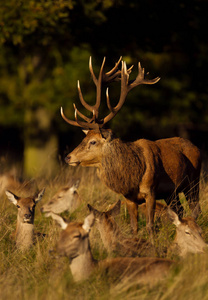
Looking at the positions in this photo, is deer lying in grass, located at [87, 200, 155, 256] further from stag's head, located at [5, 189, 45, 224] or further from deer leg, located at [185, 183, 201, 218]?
deer leg, located at [185, 183, 201, 218]

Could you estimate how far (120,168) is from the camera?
20.8ft

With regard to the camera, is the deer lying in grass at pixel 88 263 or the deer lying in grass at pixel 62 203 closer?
the deer lying in grass at pixel 88 263

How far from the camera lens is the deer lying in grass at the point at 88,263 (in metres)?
4.25

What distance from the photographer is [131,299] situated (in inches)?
160

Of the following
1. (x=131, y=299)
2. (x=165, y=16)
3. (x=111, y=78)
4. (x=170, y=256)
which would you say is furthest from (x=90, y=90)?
(x=131, y=299)

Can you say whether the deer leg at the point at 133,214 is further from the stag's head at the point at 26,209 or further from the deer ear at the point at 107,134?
the stag's head at the point at 26,209

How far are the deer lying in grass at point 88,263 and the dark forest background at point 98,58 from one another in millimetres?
6848

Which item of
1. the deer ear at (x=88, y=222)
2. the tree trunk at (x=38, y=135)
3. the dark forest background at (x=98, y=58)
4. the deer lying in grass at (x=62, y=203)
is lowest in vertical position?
the tree trunk at (x=38, y=135)

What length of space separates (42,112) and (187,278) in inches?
459

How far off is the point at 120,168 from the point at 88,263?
2104 millimetres

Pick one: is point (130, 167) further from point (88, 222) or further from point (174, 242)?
point (88, 222)

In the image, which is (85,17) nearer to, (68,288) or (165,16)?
(165,16)

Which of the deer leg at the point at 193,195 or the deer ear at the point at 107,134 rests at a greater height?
the deer ear at the point at 107,134

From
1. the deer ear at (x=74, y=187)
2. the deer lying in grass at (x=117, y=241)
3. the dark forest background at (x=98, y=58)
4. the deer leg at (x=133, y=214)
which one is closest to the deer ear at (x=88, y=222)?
the deer ear at (x=74, y=187)
